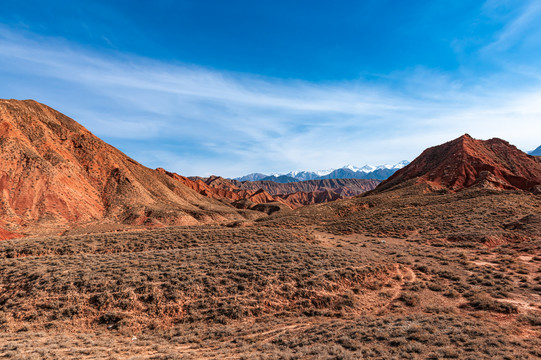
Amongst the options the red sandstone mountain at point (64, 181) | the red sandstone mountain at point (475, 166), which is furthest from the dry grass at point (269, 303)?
the red sandstone mountain at point (475, 166)

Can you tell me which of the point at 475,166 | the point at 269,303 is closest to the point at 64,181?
the point at 269,303

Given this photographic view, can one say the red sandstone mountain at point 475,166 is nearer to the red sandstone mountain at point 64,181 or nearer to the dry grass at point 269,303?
the dry grass at point 269,303

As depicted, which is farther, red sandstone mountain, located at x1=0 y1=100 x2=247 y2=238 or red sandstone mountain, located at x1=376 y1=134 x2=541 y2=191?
red sandstone mountain, located at x1=376 y1=134 x2=541 y2=191

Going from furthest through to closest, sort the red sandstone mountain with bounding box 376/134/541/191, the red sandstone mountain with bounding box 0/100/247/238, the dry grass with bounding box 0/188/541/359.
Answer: the red sandstone mountain with bounding box 376/134/541/191 → the red sandstone mountain with bounding box 0/100/247/238 → the dry grass with bounding box 0/188/541/359

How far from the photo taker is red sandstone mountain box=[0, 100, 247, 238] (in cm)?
4709

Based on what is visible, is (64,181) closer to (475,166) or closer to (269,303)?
(269,303)

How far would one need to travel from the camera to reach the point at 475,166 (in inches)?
2630

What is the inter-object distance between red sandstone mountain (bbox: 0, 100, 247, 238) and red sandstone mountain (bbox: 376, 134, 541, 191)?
218ft

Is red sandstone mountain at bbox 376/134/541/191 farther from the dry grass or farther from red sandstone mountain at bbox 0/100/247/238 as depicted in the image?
red sandstone mountain at bbox 0/100/247/238

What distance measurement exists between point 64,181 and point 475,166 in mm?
108120

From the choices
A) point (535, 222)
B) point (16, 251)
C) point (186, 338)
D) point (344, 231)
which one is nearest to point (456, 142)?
point (535, 222)

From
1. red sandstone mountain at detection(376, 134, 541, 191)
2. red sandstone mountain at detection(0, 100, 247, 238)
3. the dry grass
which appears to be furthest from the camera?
red sandstone mountain at detection(376, 134, 541, 191)

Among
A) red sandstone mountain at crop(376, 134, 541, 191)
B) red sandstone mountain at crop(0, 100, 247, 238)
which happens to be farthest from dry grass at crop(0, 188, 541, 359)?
red sandstone mountain at crop(376, 134, 541, 191)

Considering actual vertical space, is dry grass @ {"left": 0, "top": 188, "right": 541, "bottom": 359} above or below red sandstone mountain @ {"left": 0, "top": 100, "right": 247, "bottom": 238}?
below
